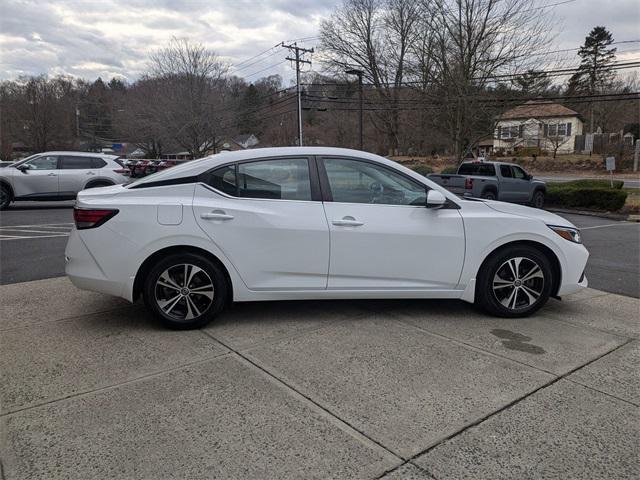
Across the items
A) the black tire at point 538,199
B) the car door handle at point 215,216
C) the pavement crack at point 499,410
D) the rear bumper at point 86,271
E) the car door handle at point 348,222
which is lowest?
the pavement crack at point 499,410

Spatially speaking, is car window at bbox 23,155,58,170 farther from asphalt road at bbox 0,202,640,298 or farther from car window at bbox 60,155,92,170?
asphalt road at bbox 0,202,640,298

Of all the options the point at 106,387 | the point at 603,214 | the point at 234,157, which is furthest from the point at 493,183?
the point at 106,387

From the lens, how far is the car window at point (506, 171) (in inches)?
642

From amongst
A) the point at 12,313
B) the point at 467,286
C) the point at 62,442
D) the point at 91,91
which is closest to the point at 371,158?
the point at 467,286

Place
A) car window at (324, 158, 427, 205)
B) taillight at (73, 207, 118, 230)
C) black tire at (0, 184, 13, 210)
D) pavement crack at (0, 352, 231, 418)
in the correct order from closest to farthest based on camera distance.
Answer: pavement crack at (0, 352, 231, 418)
taillight at (73, 207, 118, 230)
car window at (324, 158, 427, 205)
black tire at (0, 184, 13, 210)

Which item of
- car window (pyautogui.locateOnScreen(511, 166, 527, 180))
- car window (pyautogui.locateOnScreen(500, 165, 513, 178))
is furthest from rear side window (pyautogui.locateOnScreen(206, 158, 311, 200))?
car window (pyautogui.locateOnScreen(511, 166, 527, 180))

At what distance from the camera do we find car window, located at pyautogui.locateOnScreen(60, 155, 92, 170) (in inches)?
559

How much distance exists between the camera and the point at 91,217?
3.92 m

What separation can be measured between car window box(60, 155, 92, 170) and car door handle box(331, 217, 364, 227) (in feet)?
41.8

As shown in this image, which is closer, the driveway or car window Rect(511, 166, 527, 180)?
the driveway

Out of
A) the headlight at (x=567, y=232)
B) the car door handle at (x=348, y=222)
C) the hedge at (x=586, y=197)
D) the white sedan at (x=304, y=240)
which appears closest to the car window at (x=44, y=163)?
the white sedan at (x=304, y=240)

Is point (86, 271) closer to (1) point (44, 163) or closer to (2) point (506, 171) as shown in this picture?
(1) point (44, 163)

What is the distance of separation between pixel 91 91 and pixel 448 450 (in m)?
78.8

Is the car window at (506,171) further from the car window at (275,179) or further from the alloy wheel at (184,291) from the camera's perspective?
the alloy wheel at (184,291)
